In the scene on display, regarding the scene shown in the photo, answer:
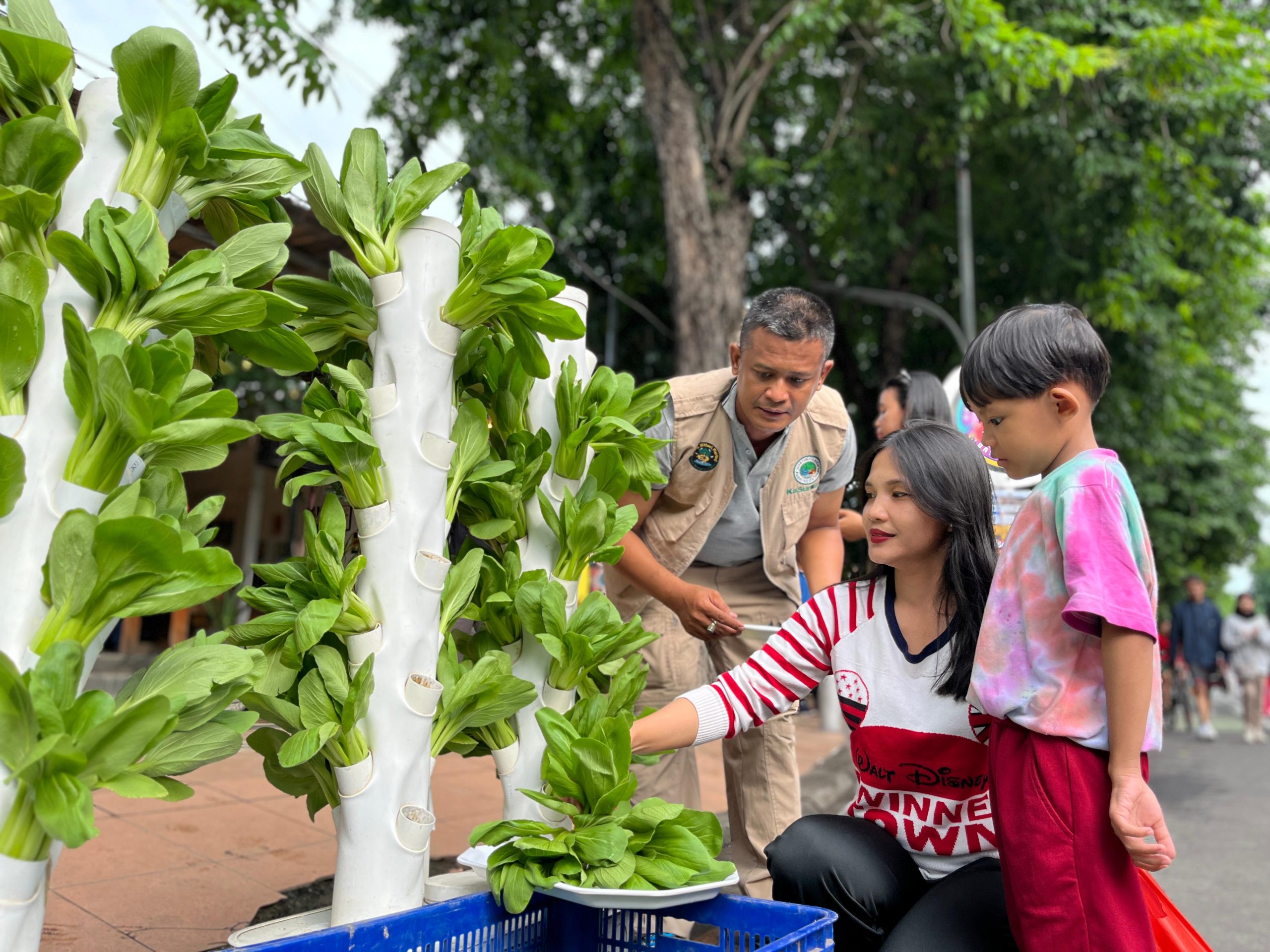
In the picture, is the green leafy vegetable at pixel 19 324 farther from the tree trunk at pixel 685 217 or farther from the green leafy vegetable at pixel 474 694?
the tree trunk at pixel 685 217

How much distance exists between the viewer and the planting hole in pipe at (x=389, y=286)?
151 centimetres

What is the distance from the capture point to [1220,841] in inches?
214

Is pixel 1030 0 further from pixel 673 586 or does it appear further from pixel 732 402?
pixel 673 586

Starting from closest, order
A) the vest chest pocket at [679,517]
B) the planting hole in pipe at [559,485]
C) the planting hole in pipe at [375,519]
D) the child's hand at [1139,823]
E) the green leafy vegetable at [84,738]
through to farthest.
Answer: the green leafy vegetable at [84,738], the child's hand at [1139,823], the planting hole in pipe at [375,519], the planting hole in pipe at [559,485], the vest chest pocket at [679,517]

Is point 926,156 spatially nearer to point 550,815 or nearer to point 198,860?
point 198,860

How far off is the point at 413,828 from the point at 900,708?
2.95 feet

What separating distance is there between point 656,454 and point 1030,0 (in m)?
7.19

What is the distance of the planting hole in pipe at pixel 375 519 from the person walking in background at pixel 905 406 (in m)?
2.25

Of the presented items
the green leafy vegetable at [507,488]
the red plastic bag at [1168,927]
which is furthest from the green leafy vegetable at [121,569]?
the red plastic bag at [1168,927]

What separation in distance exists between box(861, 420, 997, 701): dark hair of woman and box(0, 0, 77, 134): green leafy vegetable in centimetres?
142

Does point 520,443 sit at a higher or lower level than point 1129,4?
lower

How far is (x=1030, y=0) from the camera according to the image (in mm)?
8016

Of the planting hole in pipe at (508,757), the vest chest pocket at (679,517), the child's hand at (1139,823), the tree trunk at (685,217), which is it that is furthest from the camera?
the tree trunk at (685,217)

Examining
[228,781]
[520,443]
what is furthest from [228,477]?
[520,443]
